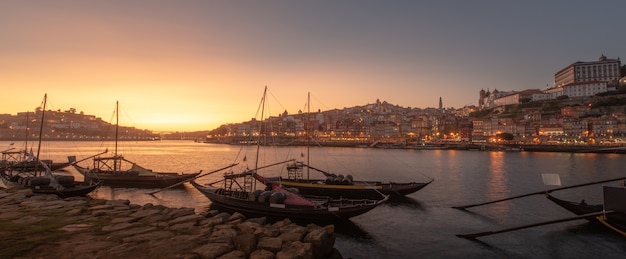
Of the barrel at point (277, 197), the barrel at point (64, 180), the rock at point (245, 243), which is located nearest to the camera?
the rock at point (245, 243)

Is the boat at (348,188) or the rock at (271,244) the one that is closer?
the rock at (271,244)

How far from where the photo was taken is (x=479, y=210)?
19.5 metres

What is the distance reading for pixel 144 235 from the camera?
391 inches

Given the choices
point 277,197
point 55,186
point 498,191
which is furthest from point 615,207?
point 55,186

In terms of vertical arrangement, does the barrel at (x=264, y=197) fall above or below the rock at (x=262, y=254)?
above

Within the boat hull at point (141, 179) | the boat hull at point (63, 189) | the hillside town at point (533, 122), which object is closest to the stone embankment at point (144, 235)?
the boat hull at point (63, 189)

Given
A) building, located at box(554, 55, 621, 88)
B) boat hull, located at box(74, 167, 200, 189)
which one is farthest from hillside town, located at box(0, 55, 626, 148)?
boat hull, located at box(74, 167, 200, 189)

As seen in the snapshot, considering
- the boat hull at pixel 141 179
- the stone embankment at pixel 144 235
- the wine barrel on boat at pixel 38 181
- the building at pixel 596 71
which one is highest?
the building at pixel 596 71

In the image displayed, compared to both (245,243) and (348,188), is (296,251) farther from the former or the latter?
(348,188)

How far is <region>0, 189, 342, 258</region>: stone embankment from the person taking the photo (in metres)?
8.53

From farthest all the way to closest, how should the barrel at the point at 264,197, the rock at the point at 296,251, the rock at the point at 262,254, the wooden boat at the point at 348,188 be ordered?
the wooden boat at the point at 348,188 < the barrel at the point at 264,197 < the rock at the point at 296,251 < the rock at the point at 262,254

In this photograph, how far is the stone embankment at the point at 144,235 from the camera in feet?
28.0

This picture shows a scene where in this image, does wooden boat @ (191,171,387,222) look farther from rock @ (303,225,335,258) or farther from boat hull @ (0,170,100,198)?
boat hull @ (0,170,100,198)

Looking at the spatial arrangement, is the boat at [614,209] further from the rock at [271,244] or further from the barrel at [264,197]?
the barrel at [264,197]
